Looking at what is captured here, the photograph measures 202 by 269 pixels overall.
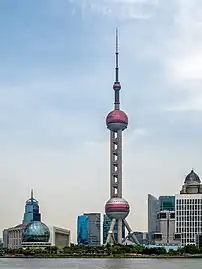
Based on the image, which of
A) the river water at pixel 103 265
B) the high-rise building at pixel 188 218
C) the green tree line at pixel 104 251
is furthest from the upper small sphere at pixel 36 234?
the river water at pixel 103 265

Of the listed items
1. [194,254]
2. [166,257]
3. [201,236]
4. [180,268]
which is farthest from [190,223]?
[180,268]

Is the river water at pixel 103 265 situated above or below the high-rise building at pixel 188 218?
below

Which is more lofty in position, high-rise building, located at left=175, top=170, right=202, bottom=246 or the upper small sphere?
high-rise building, located at left=175, top=170, right=202, bottom=246

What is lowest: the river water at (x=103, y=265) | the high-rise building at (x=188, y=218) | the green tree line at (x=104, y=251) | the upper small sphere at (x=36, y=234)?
the green tree line at (x=104, y=251)

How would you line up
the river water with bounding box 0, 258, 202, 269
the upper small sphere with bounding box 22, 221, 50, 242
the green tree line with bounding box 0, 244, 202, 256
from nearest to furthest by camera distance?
the river water with bounding box 0, 258, 202, 269 < the green tree line with bounding box 0, 244, 202, 256 < the upper small sphere with bounding box 22, 221, 50, 242

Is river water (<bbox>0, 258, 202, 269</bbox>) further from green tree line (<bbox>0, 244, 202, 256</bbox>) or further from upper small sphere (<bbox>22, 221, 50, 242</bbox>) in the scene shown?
upper small sphere (<bbox>22, 221, 50, 242</bbox>)

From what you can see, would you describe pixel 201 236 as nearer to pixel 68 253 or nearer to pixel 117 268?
pixel 68 253

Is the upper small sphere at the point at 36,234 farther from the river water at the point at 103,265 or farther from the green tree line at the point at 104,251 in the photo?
the river water at the point at 103,265

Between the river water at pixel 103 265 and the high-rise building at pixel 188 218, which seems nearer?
the river water at pixel 103 265

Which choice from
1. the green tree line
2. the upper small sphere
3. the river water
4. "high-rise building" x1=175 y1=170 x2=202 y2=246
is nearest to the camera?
the river water

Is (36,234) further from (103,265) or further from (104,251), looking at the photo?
(103,265)

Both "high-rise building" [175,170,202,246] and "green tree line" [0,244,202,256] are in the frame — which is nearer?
"green tree line" [0,244,202,256]

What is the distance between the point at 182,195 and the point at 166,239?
43.5ft

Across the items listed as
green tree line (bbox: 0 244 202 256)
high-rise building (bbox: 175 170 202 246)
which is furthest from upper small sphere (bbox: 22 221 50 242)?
high-rise building (bbox: 175 170 202 246)
